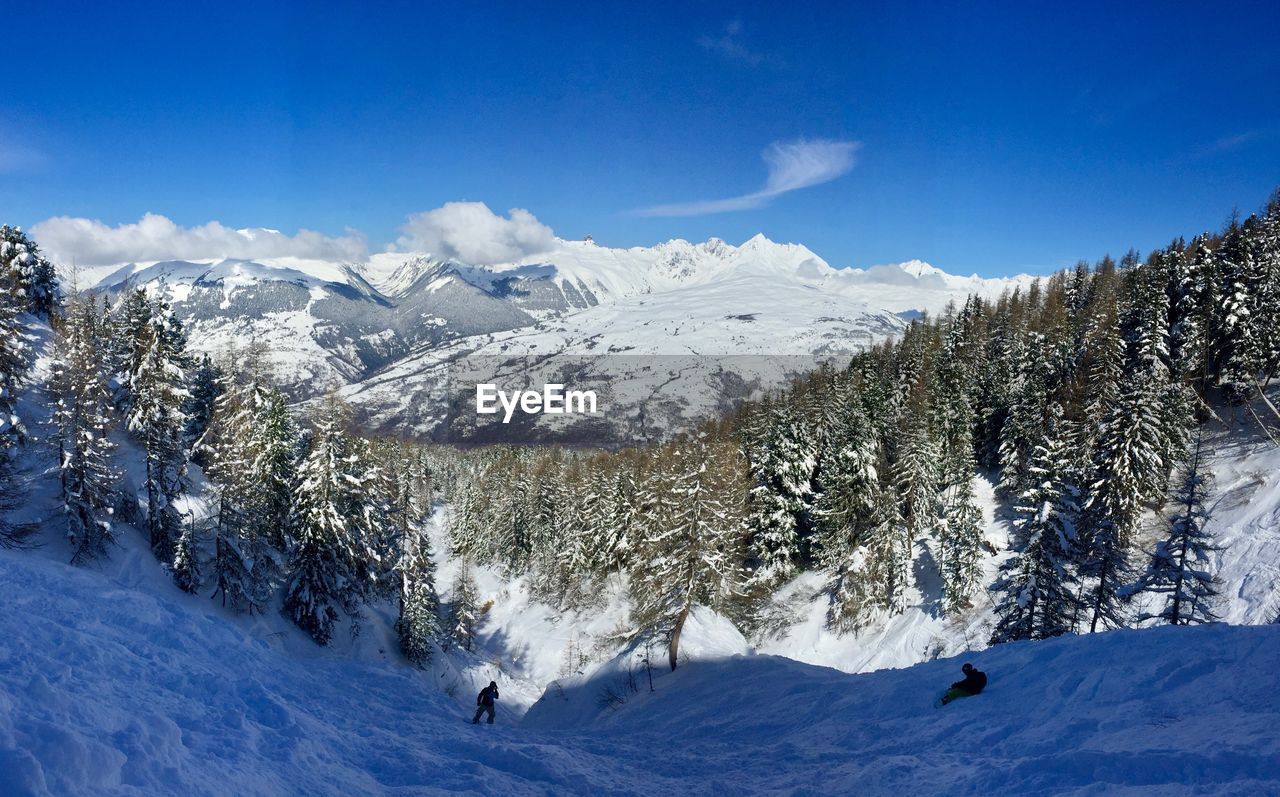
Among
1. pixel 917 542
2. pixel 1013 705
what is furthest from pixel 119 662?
pixel 917 542

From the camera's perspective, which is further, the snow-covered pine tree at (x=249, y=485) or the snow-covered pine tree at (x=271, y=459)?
the snow-covered pine tree at (x=271, y=459)

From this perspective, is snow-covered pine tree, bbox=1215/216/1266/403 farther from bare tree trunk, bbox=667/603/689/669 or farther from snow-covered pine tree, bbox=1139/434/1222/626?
bare tree trunk, bbox=667/603/689/669

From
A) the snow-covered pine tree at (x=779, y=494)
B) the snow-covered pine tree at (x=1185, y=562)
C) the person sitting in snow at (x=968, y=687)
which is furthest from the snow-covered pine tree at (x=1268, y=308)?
the person sitting in snow at (x=968, y=687)

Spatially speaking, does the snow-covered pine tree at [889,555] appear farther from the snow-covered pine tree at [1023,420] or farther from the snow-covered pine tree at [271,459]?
the snow-covered pine tree at [271,459]

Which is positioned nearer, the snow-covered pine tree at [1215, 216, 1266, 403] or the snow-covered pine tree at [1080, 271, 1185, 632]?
the snow-covered pine tree at [1080, 271, 1185, 632]

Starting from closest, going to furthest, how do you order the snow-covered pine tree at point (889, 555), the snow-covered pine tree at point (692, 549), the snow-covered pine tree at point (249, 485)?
the snow-covered pine tree at point (692, 549) → the snow-covered pine tree at point (249, 485) → the snow-covered pine tree at point (889, 555)

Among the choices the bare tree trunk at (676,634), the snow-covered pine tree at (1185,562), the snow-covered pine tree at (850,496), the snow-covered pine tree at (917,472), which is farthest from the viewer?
the snow-covered pine tree at (850,496)

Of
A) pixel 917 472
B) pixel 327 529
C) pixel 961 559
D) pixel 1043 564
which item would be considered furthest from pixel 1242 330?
pixel 327 529

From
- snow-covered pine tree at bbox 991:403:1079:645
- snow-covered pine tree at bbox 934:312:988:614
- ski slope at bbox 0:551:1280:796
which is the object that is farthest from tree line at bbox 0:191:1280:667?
ski slope at bbox 0:551:1280:796
